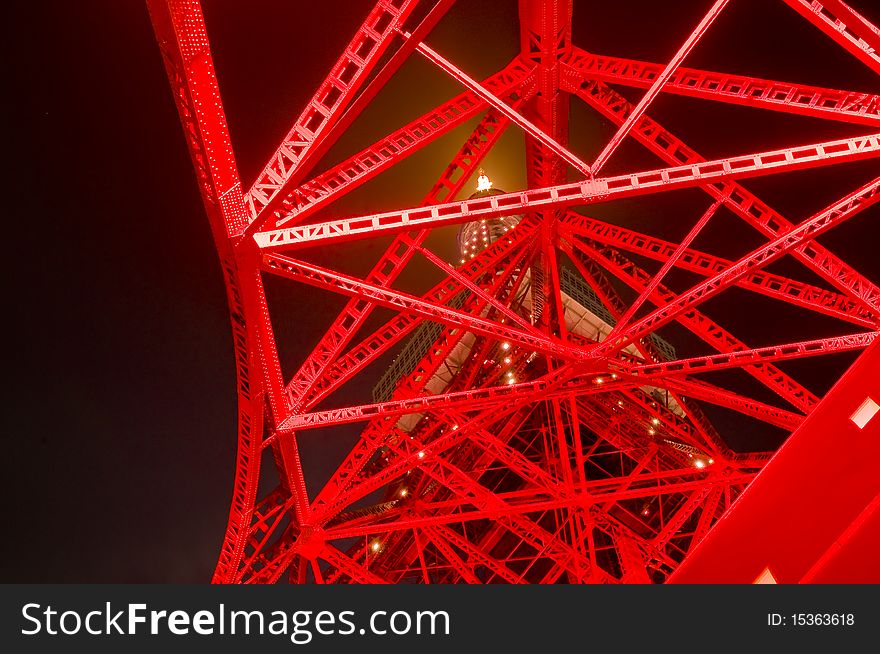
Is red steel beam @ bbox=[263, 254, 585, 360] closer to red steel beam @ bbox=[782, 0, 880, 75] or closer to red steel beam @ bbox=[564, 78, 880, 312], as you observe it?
red steel beam @ bbox=[564, 78, 880, 312]

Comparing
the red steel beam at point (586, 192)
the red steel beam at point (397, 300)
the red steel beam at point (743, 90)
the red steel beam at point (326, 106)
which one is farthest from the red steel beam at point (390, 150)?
the red steel beam at point (743, 90)

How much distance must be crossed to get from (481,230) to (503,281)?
25912 mm

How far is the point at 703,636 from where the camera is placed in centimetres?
495

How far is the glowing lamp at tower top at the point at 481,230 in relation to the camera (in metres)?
40.1

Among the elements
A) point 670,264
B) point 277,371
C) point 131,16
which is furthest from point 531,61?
point 131,16

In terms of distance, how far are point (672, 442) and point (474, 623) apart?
610 inches

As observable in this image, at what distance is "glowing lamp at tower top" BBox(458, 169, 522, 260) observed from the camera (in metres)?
40.1

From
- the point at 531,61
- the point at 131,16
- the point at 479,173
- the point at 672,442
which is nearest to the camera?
the point at 531,61

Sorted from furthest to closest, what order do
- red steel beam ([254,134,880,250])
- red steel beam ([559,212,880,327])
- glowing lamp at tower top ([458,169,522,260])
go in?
glowing lamp at tower top ([458,169,522,260]) → red steel beam ([559,212,880,327]) → red steel beam ([254,134,880,250])

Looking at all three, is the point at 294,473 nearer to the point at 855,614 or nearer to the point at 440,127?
the point at 440,127

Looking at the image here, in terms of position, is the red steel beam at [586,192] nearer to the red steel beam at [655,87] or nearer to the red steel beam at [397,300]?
the red steel beam at [655,87]

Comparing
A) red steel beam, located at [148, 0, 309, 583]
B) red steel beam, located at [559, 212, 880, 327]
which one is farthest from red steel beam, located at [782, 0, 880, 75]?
red steel beam, located at [148, 0, 309, 583]

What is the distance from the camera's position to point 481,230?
137 feet

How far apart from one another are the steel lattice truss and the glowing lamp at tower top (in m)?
17.5
